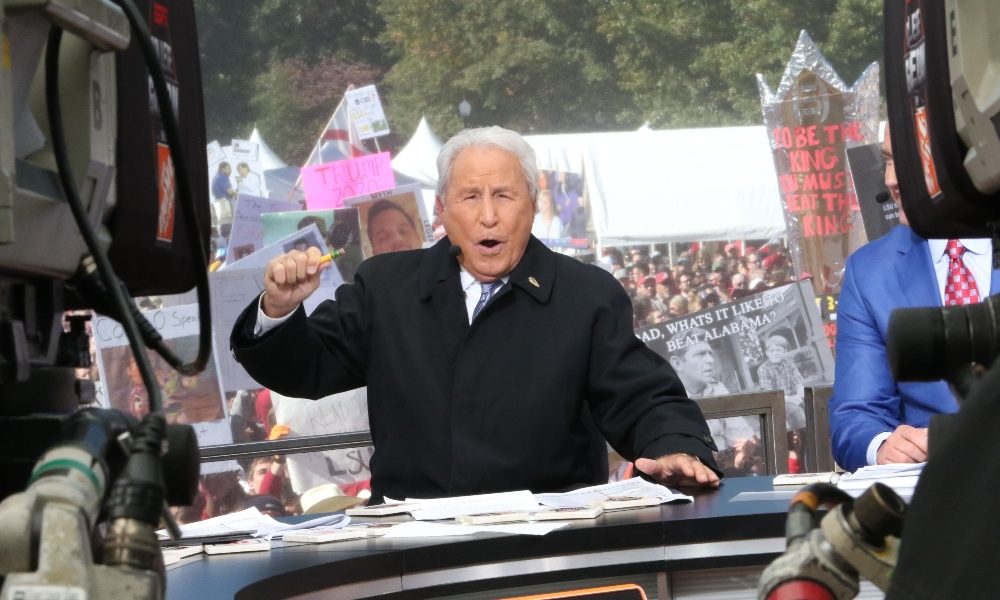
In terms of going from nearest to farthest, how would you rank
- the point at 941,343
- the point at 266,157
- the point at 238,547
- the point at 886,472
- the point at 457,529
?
1. the point at 941,343
2. the point at 238,547
3. the point at 457,529
4. the point at 886,472
5. the point at 266,157

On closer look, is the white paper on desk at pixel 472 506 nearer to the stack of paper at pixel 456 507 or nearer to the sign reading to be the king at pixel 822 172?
→ the stack of paper at pixel 456 507

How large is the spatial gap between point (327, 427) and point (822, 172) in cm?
271

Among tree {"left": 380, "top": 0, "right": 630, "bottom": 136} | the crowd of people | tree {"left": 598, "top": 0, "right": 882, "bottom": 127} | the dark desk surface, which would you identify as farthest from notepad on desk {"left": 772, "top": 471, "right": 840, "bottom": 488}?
tree {"left": 598, "top": 0, "right": 882, "bottom": 127}

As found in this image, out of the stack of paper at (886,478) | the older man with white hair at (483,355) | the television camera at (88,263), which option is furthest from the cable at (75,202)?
the older man with white hair at (483,355)

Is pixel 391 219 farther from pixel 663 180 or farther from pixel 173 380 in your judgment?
pixel 663 180

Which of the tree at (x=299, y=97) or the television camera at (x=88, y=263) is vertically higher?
the tree at (x=299, y=97)

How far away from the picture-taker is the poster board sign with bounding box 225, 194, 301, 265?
19.6 ft

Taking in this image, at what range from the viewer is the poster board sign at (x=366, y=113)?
6.70 meters

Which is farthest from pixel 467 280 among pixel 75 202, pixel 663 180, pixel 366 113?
pixel 366 113

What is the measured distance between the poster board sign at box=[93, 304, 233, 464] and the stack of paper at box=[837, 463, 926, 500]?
291 cm

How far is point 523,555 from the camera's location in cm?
241

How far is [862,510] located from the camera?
1.00 m

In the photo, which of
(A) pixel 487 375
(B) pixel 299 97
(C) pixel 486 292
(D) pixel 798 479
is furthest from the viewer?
(B) pixel 299 97

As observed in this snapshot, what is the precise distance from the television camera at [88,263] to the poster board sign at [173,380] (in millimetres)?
3701
